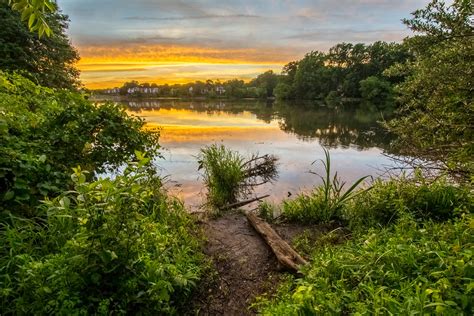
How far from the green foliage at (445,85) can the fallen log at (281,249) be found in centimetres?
256

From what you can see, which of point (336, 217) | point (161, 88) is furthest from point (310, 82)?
point (336, 217)

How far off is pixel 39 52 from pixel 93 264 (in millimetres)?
17209

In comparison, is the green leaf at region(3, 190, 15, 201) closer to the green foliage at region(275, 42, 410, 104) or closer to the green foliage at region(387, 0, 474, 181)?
the green foliage at region(387, 0, 474, 181)

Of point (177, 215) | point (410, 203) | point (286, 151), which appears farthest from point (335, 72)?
point (177, 215)

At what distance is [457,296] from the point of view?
5.99ft

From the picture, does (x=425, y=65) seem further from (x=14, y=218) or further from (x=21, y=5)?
(x=14, y=218)

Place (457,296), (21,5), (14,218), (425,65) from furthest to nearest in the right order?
(425,65) → (14,218) → (457,296) → (21,5)

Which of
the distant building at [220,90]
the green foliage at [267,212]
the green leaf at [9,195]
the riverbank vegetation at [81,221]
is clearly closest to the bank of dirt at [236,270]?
the riverbank vegetation at [81,221]

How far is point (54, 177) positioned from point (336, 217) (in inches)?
167

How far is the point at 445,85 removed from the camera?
479cm

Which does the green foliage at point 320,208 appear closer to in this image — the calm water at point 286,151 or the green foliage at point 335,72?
the calm water at point 286,151

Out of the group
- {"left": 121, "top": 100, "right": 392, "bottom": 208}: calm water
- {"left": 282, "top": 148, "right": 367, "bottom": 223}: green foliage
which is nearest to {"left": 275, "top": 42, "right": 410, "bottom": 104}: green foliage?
{"left": 121, "top": 100, "right": 392, "bottom": 208}: calm water

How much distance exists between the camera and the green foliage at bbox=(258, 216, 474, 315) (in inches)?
75.0

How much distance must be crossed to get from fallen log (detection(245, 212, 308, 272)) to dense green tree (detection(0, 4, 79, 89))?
37.6ft
